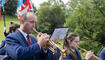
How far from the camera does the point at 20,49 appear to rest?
2.17 metres

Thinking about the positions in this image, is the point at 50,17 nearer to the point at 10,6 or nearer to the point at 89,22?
the point at 10,6

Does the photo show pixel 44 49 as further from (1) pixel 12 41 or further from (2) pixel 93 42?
(2) pixel 93 42

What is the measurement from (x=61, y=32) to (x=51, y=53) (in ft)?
1.42

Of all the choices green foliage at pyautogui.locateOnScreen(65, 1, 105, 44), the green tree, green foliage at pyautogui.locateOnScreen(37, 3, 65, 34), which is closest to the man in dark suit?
green foliage at pyautogui.locateOnScreen(65, 1, 105, 44)

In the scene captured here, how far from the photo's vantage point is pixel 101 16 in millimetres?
22406

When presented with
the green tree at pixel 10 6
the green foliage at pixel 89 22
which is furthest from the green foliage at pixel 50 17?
the green foliage at pixel 89 22

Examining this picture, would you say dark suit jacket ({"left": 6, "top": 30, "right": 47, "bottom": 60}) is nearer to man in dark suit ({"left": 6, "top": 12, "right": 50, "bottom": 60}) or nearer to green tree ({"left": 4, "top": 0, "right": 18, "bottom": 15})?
man in dark suit ({"left": 6, "top": 12, "right": 50, "bottom": 60})

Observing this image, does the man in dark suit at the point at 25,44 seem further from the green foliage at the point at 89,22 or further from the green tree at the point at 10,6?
the green tree at the point at 10,6

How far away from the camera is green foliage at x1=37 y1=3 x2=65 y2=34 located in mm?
33522

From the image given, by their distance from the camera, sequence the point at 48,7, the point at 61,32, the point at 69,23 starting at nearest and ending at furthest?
the point at 61,32, the point at 69,23, the point at 48,7

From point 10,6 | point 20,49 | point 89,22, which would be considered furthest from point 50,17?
point 20,49

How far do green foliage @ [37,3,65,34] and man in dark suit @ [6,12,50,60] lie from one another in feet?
100

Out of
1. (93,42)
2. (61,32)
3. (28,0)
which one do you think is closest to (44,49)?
(61,32)

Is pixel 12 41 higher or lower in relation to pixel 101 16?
higher
